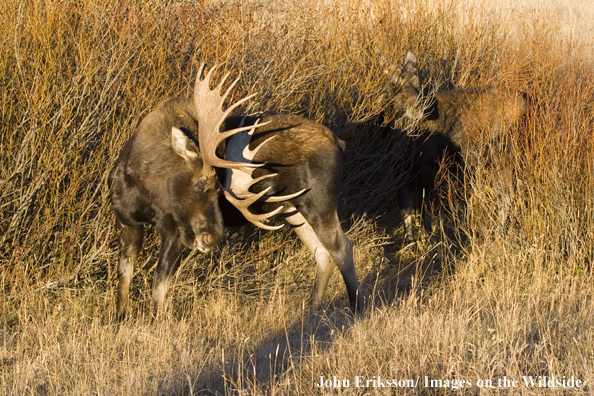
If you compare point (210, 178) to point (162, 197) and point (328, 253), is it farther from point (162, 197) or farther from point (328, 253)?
point (328, 253)

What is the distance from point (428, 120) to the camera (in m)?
8.73

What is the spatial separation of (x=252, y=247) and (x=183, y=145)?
215cm

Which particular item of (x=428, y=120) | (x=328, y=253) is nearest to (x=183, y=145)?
(x=328, y=253)

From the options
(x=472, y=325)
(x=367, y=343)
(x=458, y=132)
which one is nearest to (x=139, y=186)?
(x=367, y=343)

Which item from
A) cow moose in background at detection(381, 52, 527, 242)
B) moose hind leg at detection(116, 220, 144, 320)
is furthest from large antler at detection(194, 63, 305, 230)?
cow moose in background at detection(381, 52, 527, 242)

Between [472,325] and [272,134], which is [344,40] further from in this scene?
[472,325]

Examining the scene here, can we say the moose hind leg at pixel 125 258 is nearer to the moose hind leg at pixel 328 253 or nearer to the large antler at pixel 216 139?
the large antler at pixel 216 139

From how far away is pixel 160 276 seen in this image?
17.8 feet

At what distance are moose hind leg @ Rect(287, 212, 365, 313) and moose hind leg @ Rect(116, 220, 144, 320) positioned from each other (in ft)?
4.64

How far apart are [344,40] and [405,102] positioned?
1052mm

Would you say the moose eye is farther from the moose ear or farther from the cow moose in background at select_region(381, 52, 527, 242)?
Answer: the cow moose in background at select_region(381, 52, 527, 242)

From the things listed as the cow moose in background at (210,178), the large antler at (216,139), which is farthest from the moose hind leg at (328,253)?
the large antler at (216,139)

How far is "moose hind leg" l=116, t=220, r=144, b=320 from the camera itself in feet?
18.3

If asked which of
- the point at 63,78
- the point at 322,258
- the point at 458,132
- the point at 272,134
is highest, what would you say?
the point at 63,78
